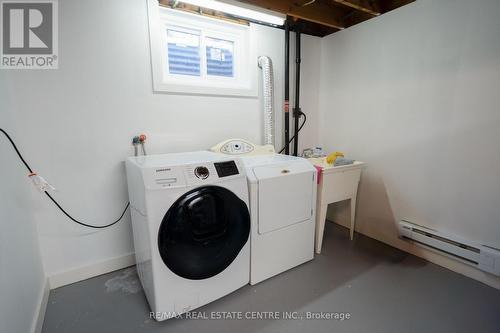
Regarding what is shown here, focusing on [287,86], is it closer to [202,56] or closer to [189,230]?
[202,56]

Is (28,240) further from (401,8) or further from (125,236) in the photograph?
(401,8)

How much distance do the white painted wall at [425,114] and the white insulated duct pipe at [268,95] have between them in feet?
2.78

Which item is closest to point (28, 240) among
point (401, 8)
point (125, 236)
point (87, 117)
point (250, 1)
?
point (125, 236)

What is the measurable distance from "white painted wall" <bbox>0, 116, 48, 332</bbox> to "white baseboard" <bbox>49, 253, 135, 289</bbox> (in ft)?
0.39

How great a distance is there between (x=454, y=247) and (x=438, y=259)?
211 mm

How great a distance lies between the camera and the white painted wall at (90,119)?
4.92 feet

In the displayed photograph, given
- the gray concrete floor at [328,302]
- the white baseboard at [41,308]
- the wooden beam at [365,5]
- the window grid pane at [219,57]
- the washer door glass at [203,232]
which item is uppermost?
the wooden beam at [365,5]

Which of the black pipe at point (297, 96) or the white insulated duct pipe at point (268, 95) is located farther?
→ the black pipe at point (297, 96)

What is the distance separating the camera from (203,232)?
1384 mm

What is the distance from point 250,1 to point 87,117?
60.8 inches

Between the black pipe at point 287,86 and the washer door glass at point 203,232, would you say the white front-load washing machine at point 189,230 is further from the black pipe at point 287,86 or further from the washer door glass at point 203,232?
the black pipe at point 287,86

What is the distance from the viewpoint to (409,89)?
6.44 feet

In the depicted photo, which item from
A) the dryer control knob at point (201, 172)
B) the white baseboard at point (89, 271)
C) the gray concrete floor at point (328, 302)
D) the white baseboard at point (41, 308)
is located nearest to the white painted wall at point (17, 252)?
the white baseboard at point (41, 308)

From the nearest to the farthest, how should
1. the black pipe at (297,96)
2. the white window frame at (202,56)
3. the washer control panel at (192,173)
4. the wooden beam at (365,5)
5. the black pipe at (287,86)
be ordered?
the washer control panel at (192,173)
the white window frame at (202,56)
the wooden beam at (365,5)
the black pipe at (287,86)
the black pipe at (297,96)
